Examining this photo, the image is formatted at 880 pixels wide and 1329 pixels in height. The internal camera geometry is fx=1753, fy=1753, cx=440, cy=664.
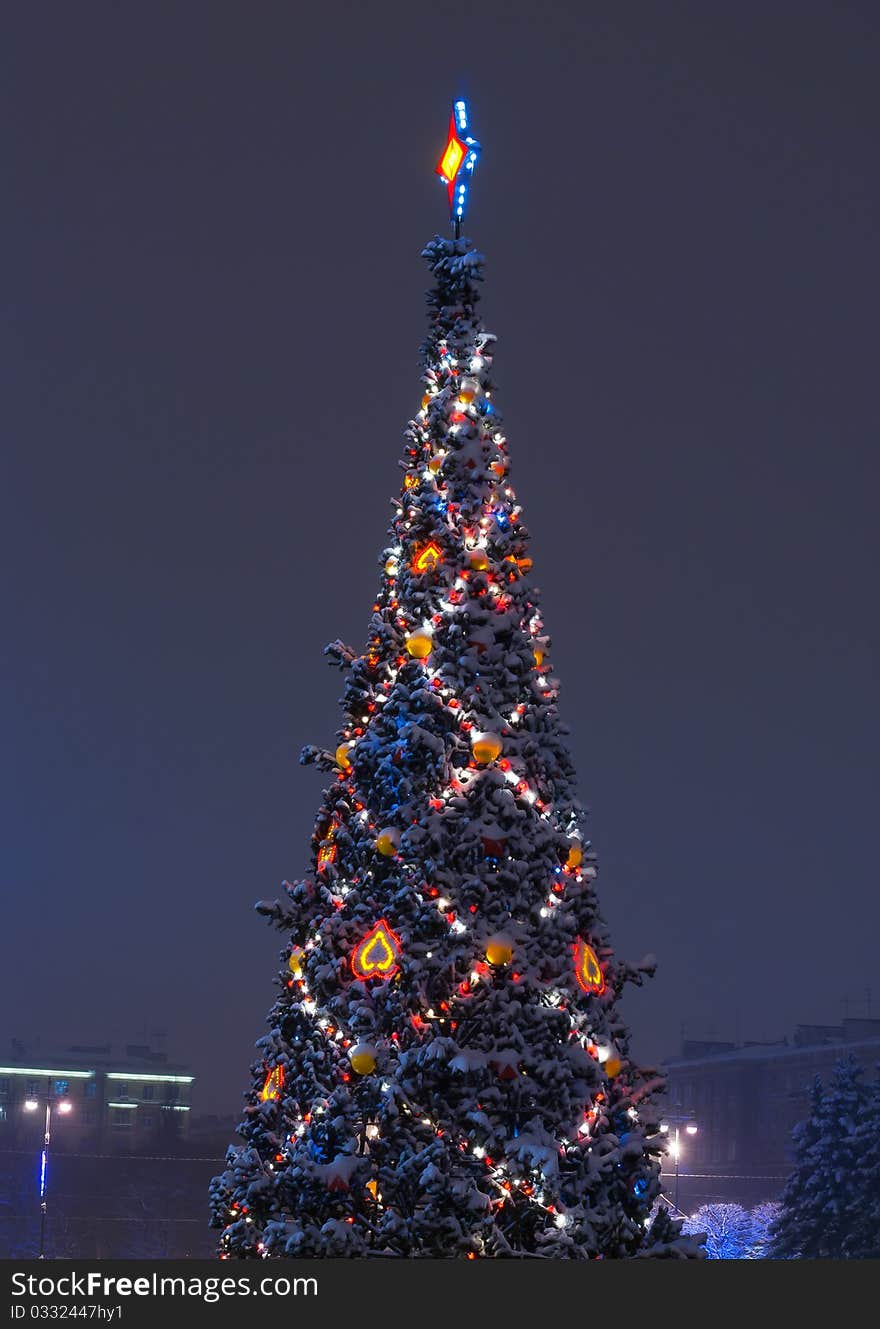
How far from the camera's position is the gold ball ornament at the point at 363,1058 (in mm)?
16625

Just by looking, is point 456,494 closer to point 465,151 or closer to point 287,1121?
point 465,151

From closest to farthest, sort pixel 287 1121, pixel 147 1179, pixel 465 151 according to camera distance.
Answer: pixel 287 1121
pixel 465 151
pixel 147 1179

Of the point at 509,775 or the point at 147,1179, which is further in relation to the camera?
the point at 147,1179

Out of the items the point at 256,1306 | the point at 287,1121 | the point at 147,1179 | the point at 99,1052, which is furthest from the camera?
the point at 99,1052

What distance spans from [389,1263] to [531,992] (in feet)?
9.54

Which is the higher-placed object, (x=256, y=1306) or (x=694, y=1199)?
(x=694, y=1199)

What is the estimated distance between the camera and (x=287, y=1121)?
18172mm

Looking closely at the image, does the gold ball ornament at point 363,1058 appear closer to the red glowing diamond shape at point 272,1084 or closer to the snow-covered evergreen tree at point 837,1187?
the red glowing diamond shape at point 272,1084

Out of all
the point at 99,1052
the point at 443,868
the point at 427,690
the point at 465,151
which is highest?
the point at 99,1052

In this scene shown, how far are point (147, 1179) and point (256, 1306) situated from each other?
62.5m

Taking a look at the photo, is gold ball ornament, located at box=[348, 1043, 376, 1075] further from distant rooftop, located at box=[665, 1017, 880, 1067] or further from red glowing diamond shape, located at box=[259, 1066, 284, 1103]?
distant rooftop, located at box=[665, 1017, 880, 1067]

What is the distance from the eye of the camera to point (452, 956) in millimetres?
16719

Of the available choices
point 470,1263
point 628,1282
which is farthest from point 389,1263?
point 628,1282

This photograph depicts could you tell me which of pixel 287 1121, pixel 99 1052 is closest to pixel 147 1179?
pixel 99 1052
